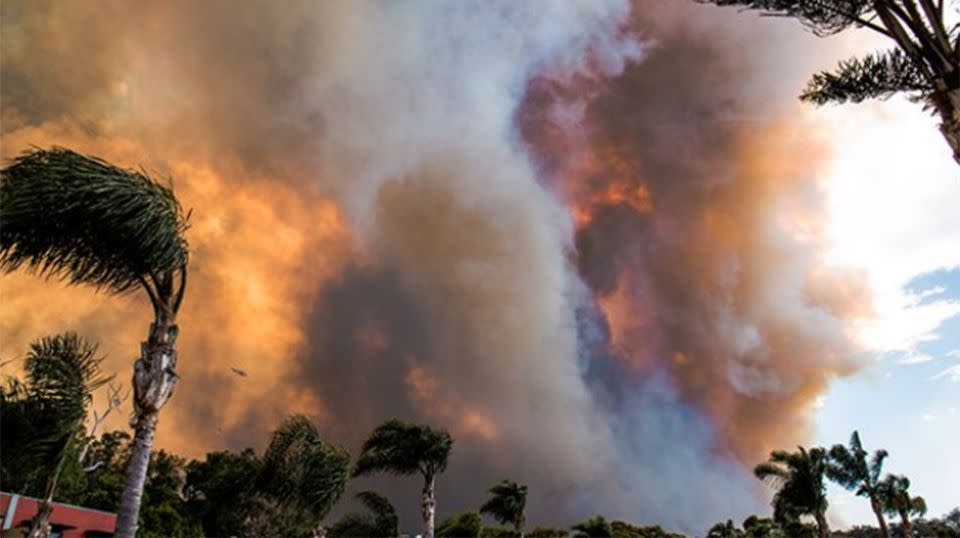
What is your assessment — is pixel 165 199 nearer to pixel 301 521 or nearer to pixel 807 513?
Answer: pixel 301 521

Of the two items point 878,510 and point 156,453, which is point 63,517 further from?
point 878,510

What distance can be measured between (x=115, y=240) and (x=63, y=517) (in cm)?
4030

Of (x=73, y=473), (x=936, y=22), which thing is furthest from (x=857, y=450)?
(x=73, y=473)

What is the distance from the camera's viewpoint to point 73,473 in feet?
84.8

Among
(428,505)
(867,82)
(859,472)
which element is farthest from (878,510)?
(867,82)

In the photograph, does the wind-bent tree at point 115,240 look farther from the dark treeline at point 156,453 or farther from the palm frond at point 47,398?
the palm frond at point 47,398

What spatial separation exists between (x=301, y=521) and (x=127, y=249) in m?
19.9

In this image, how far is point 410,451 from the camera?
29469 mm

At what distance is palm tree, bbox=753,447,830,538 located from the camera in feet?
154

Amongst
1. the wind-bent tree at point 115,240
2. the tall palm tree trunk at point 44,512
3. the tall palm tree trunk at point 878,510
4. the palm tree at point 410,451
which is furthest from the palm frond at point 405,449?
the tall palm tree trunk at point 878,510

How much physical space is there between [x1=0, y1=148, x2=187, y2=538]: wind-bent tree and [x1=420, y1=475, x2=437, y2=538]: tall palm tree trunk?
18.0 metres

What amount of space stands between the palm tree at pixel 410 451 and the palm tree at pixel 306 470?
3.40 metres

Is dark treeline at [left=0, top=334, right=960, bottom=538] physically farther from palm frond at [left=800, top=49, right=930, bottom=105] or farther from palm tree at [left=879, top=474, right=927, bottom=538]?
palm frond at [left=800, top=49, right=930, bottom=105]

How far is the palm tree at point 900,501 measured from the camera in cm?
5550
